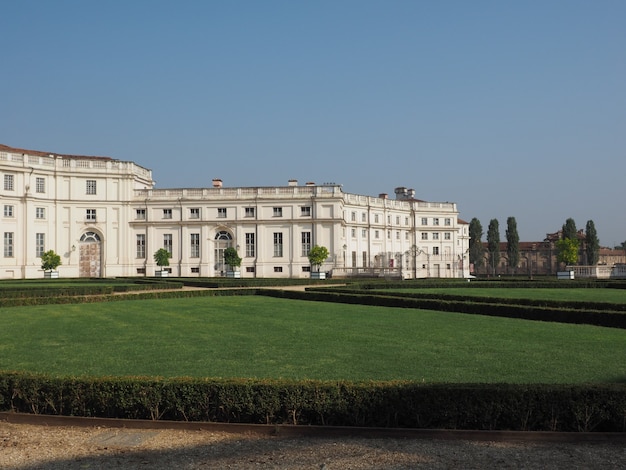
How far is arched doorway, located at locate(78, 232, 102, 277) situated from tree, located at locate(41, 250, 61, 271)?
4337 mm

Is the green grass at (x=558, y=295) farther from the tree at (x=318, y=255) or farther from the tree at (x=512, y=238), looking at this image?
the tree at (x=512, y=238)

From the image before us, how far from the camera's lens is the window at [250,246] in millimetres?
58812

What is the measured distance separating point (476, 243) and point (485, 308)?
75.6 meters

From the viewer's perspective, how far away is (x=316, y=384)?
25.7ft

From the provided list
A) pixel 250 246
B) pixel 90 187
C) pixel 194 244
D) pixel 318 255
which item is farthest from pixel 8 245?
pixel 318 255

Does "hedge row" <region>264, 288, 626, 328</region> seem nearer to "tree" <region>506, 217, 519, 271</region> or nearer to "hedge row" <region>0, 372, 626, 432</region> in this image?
"hedge row" <region>0, 372, 626, 432</region>

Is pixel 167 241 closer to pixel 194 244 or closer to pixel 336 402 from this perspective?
pixel 194 244

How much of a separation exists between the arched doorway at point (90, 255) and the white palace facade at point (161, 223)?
0.09m

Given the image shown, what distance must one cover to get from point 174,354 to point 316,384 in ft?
17.0

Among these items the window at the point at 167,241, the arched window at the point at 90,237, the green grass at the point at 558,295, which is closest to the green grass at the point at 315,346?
the green grass at the point at 558,295

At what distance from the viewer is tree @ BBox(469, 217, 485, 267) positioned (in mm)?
89875

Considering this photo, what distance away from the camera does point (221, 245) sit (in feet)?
195

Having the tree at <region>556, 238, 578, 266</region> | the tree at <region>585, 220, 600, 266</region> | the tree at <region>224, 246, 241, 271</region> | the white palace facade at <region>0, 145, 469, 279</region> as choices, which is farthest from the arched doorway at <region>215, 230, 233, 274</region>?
the tree at <region>585, 220, 600, 266</region>

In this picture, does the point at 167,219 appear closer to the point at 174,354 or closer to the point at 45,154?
the point at 45,154
